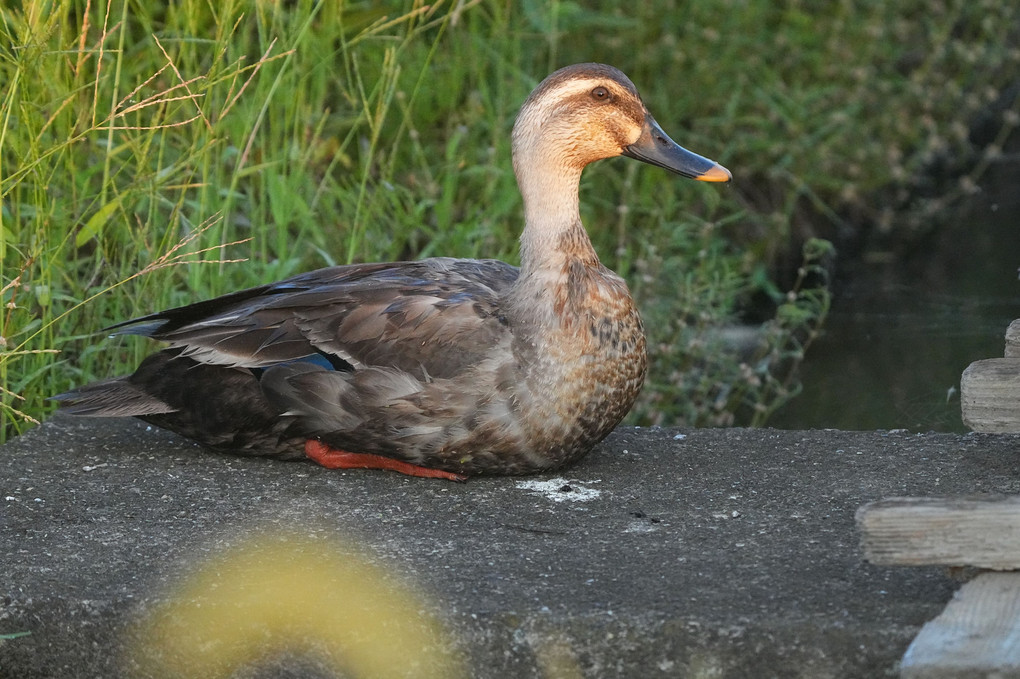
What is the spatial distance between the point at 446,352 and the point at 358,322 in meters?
0.27

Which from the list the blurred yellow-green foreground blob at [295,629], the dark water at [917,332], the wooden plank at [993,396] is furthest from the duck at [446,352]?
the dark water at [917,332]

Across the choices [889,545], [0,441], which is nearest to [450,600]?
[889,545]

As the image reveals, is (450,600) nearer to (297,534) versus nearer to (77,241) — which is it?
(297,534)

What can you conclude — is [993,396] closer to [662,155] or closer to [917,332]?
[662,155]

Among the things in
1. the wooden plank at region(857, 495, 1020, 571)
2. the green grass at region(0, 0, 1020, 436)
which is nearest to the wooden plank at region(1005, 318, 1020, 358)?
the wooden plank at region(857, 495, 1020, 571)

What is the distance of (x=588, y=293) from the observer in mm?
3652

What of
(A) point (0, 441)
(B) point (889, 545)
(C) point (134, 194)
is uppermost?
(C) point (134, 194)

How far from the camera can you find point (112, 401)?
3.83 meters

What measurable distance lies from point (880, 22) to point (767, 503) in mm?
5058

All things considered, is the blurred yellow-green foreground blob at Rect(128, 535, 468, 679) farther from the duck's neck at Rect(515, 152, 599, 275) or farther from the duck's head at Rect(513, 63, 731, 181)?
the duck's head at Rect(513, 63, 731, 181)

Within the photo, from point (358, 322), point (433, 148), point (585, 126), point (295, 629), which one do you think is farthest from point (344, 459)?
point (433, 148)

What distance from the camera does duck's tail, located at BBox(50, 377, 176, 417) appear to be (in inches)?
150

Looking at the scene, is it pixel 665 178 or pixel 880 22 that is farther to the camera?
pixel 880 22

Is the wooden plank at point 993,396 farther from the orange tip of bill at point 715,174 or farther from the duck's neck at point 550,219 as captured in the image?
the duck's neck at point 550,219
